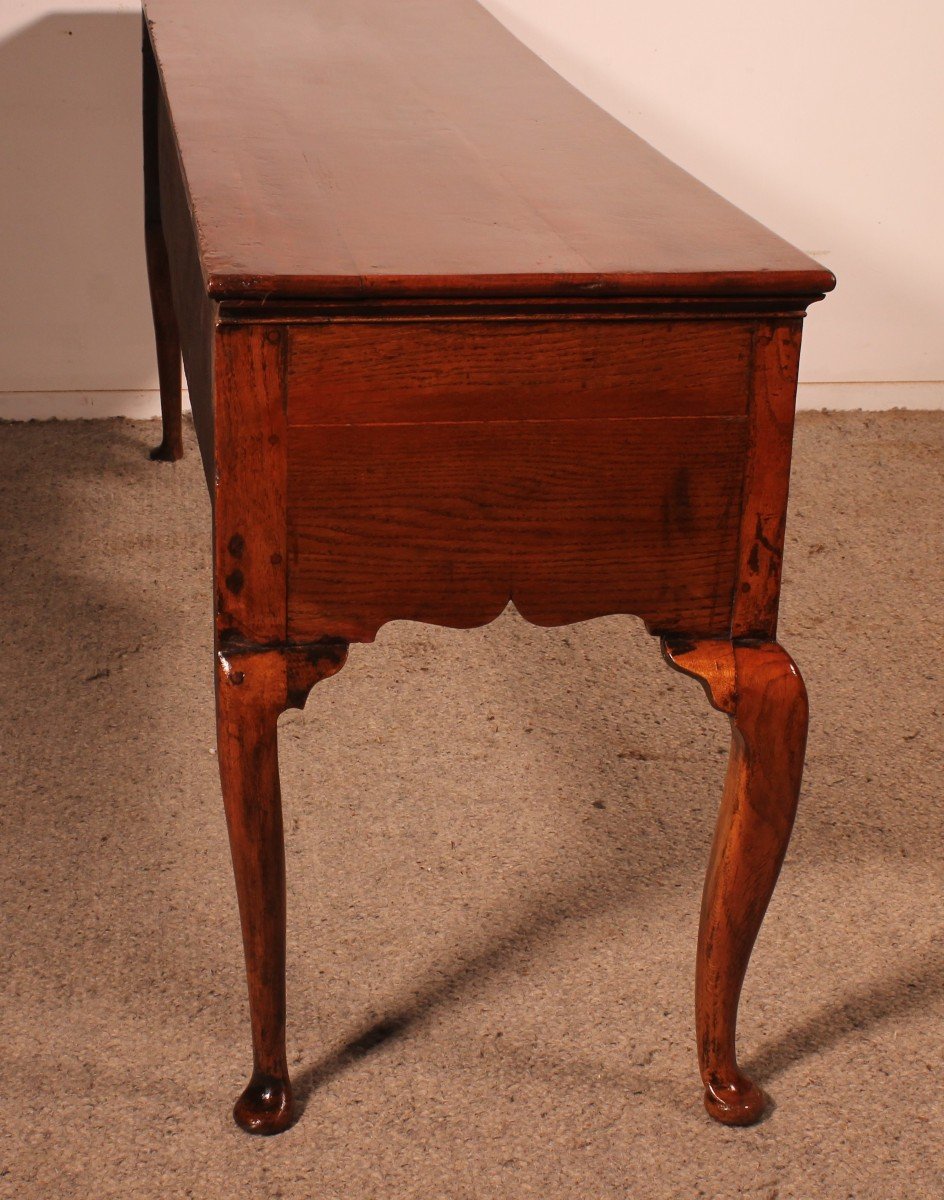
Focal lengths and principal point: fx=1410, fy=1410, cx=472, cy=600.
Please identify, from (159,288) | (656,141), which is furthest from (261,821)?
(656,141)

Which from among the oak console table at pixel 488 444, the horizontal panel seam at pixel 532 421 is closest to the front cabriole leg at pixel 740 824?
the oak console table at pixel 488 444

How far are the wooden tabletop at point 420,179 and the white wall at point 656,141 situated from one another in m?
0.75

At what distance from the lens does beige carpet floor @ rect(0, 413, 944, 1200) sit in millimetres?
1208

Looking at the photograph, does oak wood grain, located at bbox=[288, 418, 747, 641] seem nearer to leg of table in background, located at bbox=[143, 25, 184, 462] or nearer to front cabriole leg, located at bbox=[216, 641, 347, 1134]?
front cabriole leg, located at bbox=[216, 641, 347, 1134]

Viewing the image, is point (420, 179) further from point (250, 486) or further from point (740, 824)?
point (740, 824)

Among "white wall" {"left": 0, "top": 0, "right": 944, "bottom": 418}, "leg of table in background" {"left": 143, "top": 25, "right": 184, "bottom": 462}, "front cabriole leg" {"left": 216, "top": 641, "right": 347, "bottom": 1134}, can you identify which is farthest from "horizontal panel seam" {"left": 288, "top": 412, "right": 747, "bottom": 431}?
"white wall" {"left": 0, "top": 0, "right": 944, "bottom": 418}

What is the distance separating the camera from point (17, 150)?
8.66 feet

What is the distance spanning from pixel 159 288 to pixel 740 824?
5.44ft

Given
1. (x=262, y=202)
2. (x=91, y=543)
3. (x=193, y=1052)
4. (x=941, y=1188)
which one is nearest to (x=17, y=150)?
(x=91, y=543)

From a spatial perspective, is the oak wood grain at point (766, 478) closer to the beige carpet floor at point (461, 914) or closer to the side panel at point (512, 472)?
the side panel at point (512, 472)

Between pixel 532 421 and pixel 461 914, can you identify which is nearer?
pixel 532 421

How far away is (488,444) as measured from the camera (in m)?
1.00

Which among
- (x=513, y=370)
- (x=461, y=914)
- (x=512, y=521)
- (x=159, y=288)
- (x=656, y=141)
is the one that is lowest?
(x=461, y=914)

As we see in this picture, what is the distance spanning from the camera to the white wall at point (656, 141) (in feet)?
8.63
